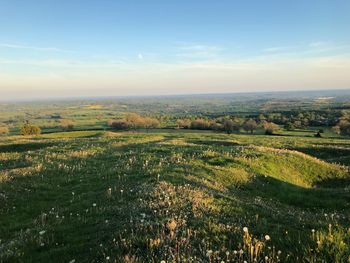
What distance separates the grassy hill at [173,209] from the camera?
699 centimetres

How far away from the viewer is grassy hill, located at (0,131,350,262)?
22.9 feet

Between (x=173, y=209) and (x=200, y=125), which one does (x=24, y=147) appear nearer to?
(x=173, y=209)

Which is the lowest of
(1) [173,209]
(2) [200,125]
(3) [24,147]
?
(2) [200,125]

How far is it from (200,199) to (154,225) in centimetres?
339

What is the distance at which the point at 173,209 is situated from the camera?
404 inches

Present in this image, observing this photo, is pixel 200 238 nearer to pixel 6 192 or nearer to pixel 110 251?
pixel 110 251

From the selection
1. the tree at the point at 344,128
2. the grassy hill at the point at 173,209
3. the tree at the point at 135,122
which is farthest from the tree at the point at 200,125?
the grassy hill at the point at 173,209

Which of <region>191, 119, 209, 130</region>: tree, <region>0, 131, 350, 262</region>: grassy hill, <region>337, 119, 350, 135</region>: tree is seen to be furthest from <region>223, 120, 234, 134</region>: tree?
<region>0, 131, 350, 262</region>: grassy hill

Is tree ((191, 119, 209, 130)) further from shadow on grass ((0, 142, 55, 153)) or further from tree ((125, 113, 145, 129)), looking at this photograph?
A: shadow on grass ((0, 142, 55, 153))

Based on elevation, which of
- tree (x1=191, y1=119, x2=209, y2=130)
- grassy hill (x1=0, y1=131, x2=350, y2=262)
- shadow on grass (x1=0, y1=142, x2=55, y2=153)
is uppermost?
grassy hill (x1=0, y1=131, x2=350, y2=262)

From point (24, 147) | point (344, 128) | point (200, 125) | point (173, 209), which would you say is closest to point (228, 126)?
point (200, 125)

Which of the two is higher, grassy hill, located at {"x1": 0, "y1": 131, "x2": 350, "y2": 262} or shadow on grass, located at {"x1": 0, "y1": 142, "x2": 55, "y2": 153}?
grassy hill, located at {"x1": 0, "y1": 131, "x2": 350, "y2": 262}

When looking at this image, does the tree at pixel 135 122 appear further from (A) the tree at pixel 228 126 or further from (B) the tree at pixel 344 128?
(B) the tree at pixel 344 128

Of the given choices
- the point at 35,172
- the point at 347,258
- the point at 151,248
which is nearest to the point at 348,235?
the point at 347,258
